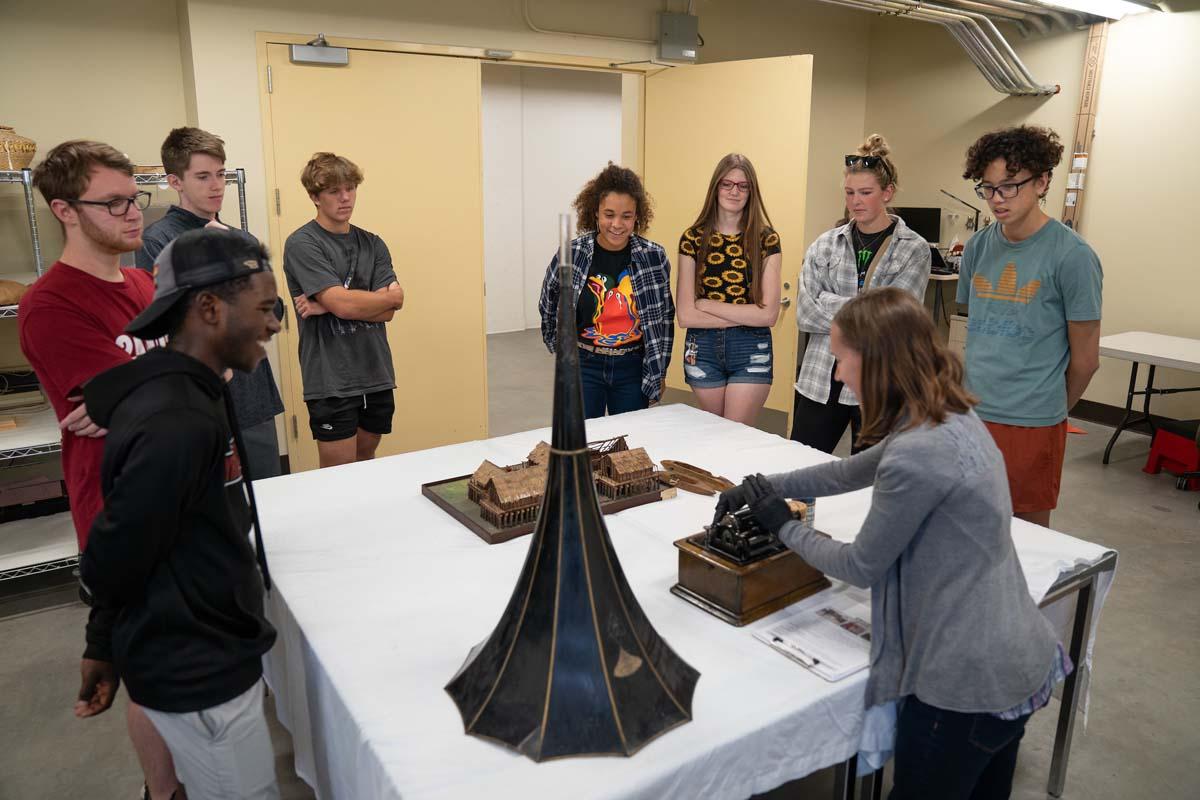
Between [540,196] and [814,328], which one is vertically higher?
[540,196]

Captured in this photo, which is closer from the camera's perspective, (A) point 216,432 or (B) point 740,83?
(A) point 216,432

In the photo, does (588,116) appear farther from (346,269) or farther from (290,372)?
(346,269)

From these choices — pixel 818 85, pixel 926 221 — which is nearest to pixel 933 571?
pixel 926 221

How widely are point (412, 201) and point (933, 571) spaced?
12.3 ft

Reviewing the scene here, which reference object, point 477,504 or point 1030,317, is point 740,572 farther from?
point 1030,317

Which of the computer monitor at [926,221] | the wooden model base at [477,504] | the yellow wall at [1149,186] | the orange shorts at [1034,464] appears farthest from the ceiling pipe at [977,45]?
the wooden model base at [477,504]

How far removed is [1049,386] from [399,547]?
1892mm

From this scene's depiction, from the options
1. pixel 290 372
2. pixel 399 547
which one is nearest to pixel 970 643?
pixel 399 547

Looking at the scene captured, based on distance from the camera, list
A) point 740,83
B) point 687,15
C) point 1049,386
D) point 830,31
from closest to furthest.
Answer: point 1049,386 < point 740,83 < point 687,15 < point 830,31

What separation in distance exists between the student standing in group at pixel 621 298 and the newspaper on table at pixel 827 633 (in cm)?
150

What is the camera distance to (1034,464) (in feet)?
7.87

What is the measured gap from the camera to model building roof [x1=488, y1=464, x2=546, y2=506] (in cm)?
190

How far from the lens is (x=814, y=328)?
2928mm

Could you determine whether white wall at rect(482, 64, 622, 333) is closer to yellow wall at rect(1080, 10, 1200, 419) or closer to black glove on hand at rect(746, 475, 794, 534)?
yellow wall at rect(1080, 10, 1200, 419)
